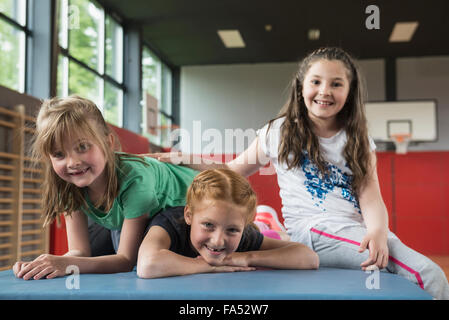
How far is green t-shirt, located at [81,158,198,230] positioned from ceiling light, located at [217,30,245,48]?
16.7ft

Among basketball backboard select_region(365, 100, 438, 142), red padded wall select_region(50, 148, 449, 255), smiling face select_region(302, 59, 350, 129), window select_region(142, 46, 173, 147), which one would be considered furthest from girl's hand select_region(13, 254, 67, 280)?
basketball backboard select_region(365, 100, 438, 142)

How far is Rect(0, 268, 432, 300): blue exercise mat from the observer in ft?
2.89

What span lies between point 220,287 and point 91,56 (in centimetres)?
450

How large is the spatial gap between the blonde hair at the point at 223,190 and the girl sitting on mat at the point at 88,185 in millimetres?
149

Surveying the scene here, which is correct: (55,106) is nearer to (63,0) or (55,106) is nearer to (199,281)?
(199,281)

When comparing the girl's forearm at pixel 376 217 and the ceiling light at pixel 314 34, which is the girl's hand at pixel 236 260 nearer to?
the girl's forearm at pixel 376 217

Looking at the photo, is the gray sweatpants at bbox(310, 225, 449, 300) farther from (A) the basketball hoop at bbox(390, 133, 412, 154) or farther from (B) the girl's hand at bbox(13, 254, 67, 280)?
(A) the basketball hoop at bbox(390, 133, 412, 154)

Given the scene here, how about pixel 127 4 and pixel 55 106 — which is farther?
pixel 127 4

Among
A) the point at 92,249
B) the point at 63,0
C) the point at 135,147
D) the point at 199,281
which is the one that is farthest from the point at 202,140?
the point at 199,281

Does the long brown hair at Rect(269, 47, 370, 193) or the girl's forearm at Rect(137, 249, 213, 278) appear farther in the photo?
the long brown hair at Rect(269, 47, 370, 193)

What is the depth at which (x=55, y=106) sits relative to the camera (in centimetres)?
122

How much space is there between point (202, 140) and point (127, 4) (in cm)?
296

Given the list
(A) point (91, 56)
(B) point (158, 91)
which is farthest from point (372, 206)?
(B) point (158, 91)

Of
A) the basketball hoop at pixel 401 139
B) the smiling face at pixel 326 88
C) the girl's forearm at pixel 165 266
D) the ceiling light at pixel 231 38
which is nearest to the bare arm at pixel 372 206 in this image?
the smiling face at pixel 326 88
